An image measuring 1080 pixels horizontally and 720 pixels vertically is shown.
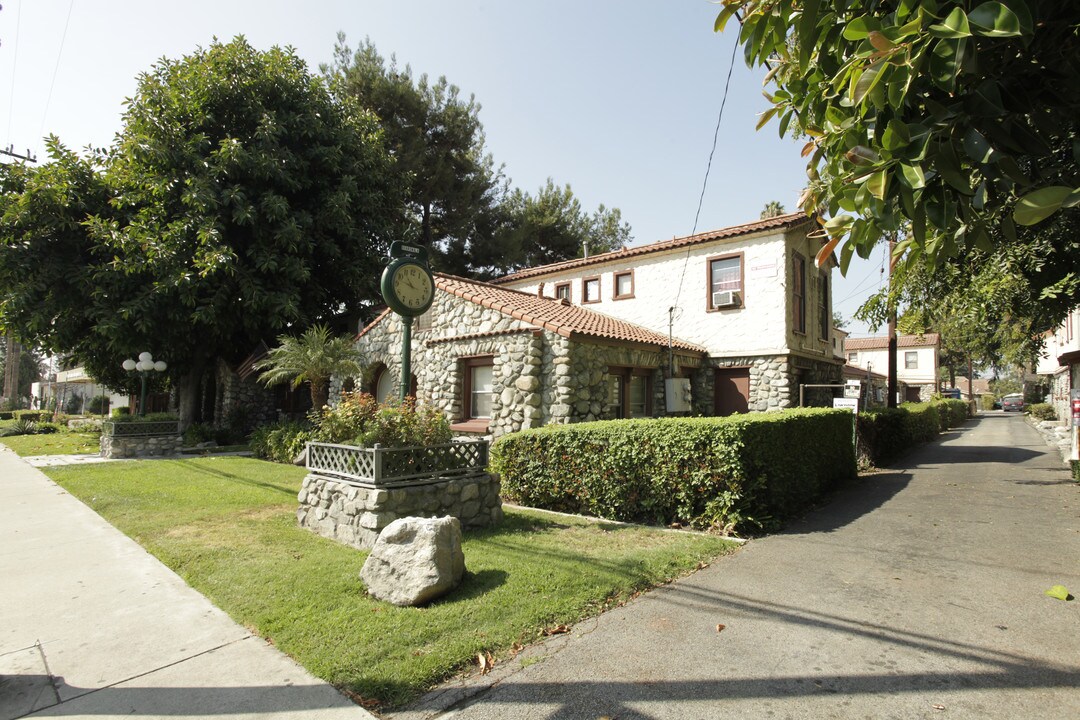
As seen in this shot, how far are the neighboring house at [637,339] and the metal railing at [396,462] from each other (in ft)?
11.2

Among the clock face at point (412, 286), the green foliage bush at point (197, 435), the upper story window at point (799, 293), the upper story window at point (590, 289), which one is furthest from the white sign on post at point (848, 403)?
the green foliage bush at point (197, 435)

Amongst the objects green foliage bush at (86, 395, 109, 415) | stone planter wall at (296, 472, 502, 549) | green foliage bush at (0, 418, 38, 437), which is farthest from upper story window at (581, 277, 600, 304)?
green foliage bush at (86, 395, 109, 415)

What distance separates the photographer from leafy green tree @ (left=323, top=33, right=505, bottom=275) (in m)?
23.2

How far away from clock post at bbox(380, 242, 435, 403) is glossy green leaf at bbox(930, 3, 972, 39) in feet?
21.4

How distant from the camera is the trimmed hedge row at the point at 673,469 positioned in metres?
6.62

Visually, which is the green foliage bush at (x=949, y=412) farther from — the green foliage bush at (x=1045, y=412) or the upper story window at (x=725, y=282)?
the upper story window at (x=725, y=282)

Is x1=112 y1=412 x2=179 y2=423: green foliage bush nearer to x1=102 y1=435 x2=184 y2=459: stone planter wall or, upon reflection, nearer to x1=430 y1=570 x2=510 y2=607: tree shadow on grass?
x1=102 y1=435 x2=184 y2=459: stone planter wall

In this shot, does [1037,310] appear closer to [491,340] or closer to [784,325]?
[784,325]

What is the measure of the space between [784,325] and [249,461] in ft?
45.2

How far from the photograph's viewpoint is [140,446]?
49.8 ft

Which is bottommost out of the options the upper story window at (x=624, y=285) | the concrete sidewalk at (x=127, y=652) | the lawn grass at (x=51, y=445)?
the lawn grass at (x=51, y=445)

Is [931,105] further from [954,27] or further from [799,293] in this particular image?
[799,293]

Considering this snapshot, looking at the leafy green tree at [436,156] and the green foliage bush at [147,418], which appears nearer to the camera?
the green foliage bush at [147,418]

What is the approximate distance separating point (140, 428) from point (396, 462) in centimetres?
1285
